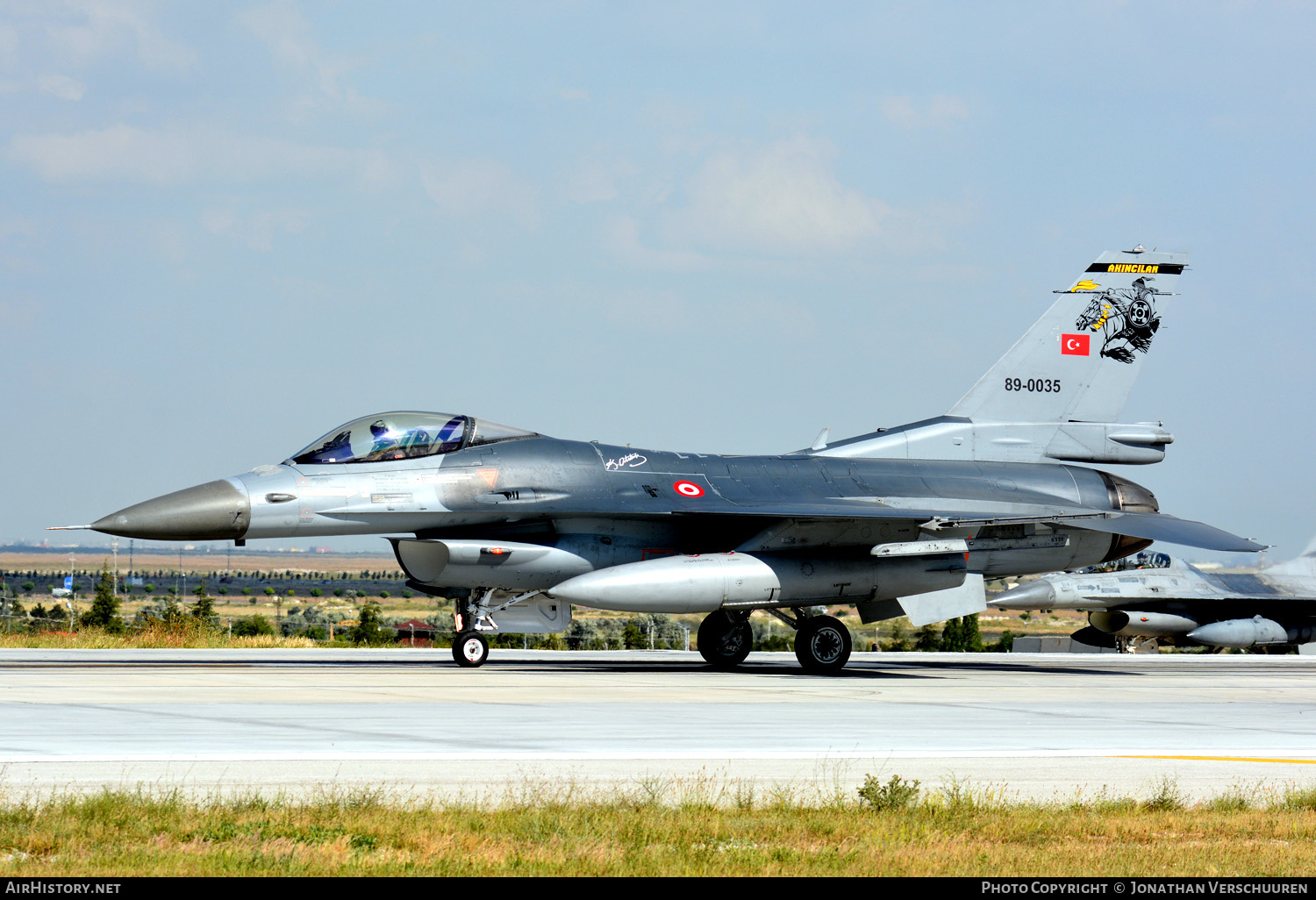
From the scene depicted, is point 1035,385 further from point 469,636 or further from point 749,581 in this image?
point 469,636

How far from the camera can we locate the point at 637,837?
5.73m

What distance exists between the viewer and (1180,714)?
12.5 m

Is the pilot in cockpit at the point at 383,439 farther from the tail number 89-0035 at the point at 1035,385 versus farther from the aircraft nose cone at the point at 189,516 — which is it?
the tail number 89-0035 at the point at 1035,385

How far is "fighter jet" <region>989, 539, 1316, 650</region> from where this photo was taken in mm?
31984

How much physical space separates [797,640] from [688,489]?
2596 mm

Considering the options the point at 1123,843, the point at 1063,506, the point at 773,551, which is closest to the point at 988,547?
Result: the point at 1063,506

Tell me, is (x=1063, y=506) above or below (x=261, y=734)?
above

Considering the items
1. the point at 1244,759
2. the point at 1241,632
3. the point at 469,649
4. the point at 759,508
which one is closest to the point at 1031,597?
the point at 1241,632

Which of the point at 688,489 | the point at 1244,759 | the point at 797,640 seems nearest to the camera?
the point at 1244,759

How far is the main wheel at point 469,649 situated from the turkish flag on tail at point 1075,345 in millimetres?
9916

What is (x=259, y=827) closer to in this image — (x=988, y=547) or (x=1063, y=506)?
(x=988, y=547)
